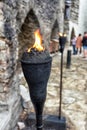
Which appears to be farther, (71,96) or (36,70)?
(71,96)

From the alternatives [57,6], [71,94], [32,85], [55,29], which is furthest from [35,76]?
[55,29]

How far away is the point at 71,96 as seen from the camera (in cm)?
696

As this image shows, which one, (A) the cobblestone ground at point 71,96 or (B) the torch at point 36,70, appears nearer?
(B) the torch at point 36,70

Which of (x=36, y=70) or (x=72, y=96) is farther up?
(x=36, y=70)

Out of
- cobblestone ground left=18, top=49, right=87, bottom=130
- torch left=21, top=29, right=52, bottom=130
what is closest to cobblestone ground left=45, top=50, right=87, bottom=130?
cobblestone ground left=18, top=49, right=87, bottom=130

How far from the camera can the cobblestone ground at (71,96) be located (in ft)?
18.4

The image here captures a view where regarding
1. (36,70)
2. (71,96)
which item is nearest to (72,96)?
(71,96)

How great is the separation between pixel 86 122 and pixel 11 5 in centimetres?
271

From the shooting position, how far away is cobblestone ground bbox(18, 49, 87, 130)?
221 inches

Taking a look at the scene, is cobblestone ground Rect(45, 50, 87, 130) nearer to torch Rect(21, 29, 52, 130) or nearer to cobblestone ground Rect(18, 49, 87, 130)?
cobblestone ground Rect(18, 49, 87, 130)

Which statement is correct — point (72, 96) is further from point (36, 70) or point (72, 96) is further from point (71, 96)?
point (36, 70)

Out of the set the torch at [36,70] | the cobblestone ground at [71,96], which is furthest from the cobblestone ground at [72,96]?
the torch at [36,70]

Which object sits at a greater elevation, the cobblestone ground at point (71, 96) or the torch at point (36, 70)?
the torch at point (36, 70)

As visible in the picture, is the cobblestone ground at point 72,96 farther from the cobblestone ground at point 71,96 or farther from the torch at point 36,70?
the torch at point 36,70
